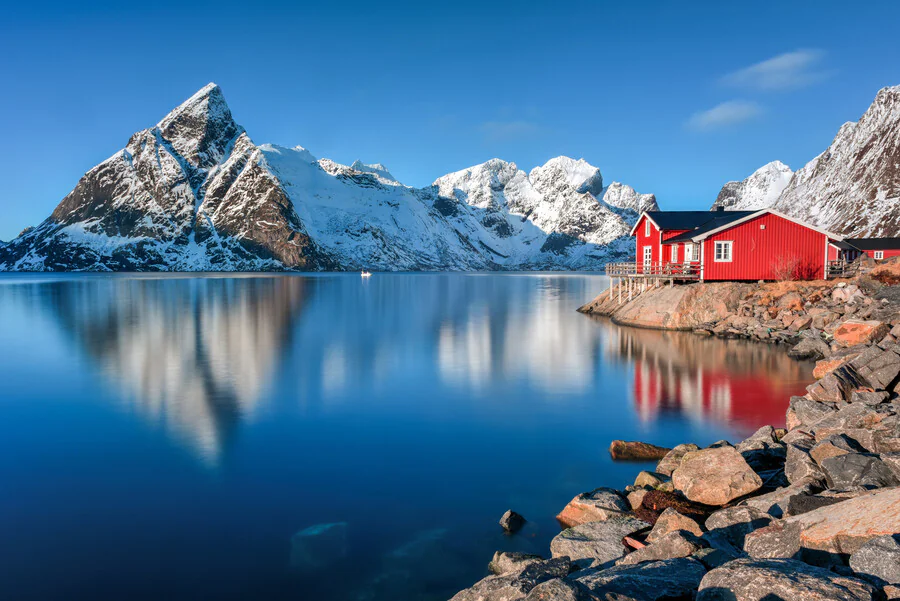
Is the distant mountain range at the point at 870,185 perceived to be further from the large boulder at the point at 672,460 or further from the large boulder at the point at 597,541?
the large boulder at the point at 597,541

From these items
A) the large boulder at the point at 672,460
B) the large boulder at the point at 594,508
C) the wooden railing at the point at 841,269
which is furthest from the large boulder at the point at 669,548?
the wooden railing at the point at 841,269

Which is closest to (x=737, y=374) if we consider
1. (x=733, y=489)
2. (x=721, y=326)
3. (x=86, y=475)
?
(x=721, y=326)

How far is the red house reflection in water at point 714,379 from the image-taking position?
19.6 metres

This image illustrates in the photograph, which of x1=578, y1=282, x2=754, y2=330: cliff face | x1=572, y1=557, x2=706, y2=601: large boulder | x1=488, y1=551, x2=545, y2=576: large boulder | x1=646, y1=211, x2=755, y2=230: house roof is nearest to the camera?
x1=572, y1=557, x2=706, y2=601: large boulder

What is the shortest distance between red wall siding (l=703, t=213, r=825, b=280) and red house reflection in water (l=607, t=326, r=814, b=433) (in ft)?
29.1

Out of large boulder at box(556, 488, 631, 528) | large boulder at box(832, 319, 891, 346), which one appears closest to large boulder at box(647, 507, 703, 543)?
large boulder at box(556, 488, 631, 528)

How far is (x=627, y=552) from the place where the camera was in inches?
349

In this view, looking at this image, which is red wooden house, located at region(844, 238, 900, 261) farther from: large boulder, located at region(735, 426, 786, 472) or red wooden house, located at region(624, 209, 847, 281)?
large boulder, located at region(735, 426, 786, 472)

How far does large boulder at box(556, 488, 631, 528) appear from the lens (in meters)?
10.7

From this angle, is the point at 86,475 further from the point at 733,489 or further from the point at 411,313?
the point at 411,313

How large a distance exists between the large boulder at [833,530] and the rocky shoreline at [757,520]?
0.02 metres

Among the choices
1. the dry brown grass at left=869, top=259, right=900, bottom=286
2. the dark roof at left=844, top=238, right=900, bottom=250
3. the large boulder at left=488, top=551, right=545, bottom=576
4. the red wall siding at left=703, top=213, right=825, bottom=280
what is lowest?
the large boulder at left=488, top=551, right=545, bottom=576

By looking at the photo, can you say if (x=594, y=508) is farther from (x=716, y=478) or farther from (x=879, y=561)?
(x=879, y=561)

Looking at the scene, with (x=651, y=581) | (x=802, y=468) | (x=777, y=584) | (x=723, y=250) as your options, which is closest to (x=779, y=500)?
(x=802, y=468)
